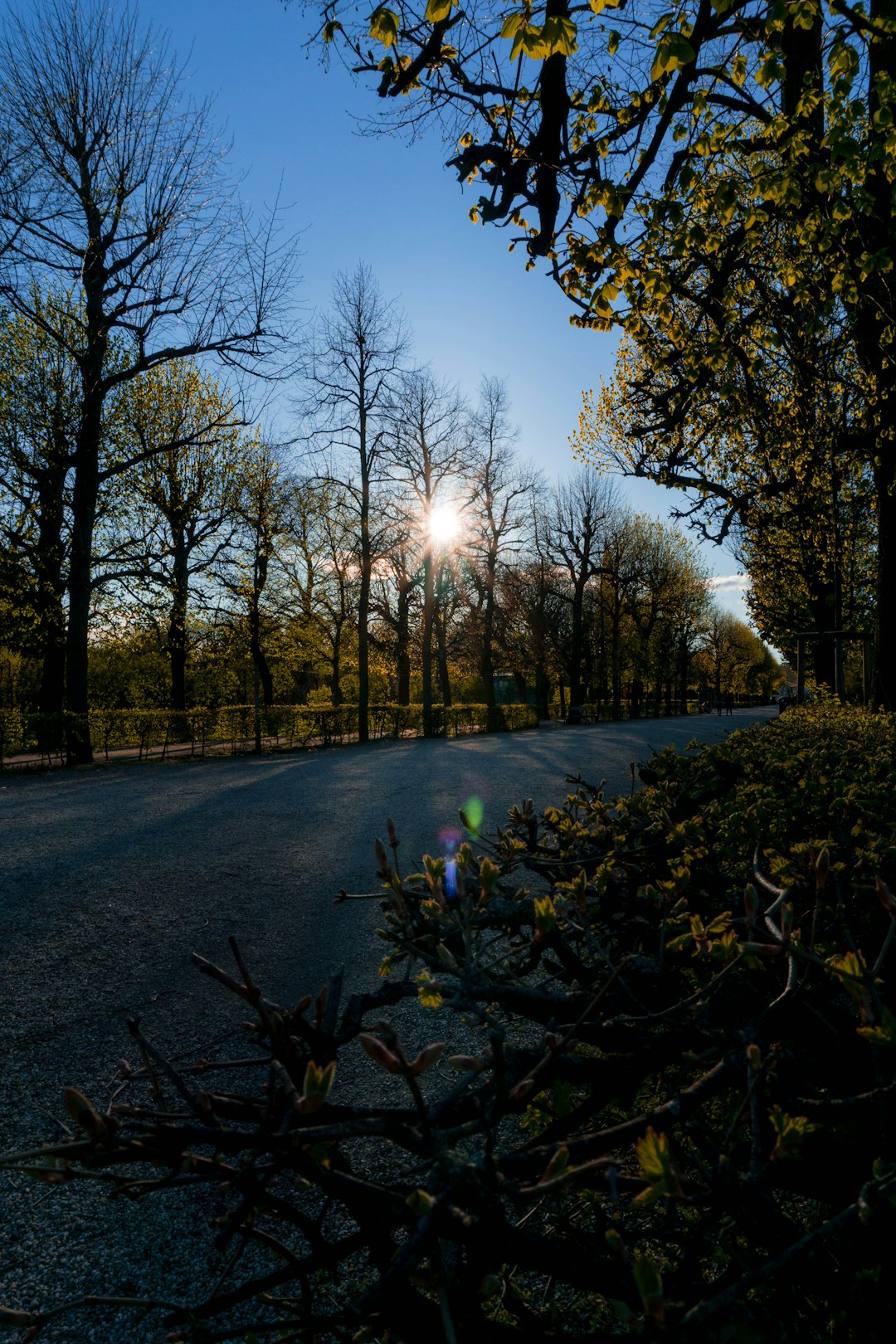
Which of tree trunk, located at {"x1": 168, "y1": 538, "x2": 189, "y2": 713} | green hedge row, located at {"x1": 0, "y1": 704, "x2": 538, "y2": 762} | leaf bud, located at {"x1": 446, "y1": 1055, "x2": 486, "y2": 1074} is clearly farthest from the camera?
tree trunk, located at {"x1": 168, "y1": 538, "x2": 189, "y2": 713}

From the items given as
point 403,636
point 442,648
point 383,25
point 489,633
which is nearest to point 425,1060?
point 383,25

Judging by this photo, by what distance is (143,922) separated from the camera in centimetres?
545

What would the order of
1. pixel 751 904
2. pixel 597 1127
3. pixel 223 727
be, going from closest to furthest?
pixel 751 904 → pixel 597 1127 → pixel 223 727

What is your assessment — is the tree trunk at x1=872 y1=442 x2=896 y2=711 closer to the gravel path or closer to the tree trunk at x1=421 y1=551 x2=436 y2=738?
the gravel path

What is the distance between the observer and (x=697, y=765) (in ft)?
12.5

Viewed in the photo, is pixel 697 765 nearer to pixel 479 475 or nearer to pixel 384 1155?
pixel 384 1155

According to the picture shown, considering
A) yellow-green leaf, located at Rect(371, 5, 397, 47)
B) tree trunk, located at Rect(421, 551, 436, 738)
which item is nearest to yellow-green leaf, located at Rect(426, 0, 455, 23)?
yellow-green leaf, located at Rect(371, 5, 397, 47)

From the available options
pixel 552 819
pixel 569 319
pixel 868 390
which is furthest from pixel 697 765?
pixel 868 390

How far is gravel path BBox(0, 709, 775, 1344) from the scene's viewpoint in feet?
7.25

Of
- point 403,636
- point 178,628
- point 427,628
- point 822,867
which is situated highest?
point 403,636

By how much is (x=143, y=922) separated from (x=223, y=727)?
59.7ft

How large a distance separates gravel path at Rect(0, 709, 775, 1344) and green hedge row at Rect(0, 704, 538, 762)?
377cm

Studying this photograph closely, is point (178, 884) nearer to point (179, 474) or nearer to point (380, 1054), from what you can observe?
point (380, 1054)

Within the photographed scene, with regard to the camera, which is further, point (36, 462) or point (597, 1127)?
point (36, 462)
